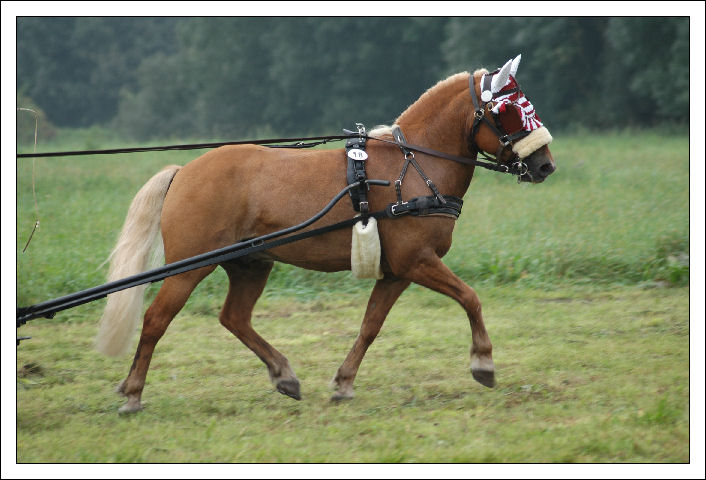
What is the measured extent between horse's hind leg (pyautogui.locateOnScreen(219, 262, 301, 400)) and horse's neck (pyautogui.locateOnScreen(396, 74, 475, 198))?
1459 mm

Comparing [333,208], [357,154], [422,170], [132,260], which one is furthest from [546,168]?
[132,260]

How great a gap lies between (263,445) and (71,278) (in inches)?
182

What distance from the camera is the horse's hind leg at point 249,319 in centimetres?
536

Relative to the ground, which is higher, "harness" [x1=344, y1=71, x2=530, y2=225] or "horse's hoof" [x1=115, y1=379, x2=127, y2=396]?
"harness" [x1=344, y1=71, x2=530, y2=225]

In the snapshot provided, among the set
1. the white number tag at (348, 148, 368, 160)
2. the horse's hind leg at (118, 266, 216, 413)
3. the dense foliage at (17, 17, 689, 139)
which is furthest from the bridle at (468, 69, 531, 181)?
the dense foliage at (17, 17, 689, 139)

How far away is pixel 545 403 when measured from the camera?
16.2 feet

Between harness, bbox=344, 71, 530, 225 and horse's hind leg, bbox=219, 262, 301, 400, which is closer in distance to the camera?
harness, bbox=344, 71, 530, 225

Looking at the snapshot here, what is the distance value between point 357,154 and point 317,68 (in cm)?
3441

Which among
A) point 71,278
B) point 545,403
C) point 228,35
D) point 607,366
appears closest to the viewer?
point 545,403

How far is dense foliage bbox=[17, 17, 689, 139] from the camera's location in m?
28.5

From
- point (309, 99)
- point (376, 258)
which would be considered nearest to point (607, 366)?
point (376, 258)

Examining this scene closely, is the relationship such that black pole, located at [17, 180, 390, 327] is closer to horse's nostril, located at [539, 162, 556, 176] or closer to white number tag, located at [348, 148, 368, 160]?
white number tag, located at [348, 148, 368, 160]

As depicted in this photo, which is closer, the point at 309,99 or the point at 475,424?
the point at 475,424

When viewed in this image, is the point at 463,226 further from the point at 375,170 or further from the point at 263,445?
the point at 263,445
